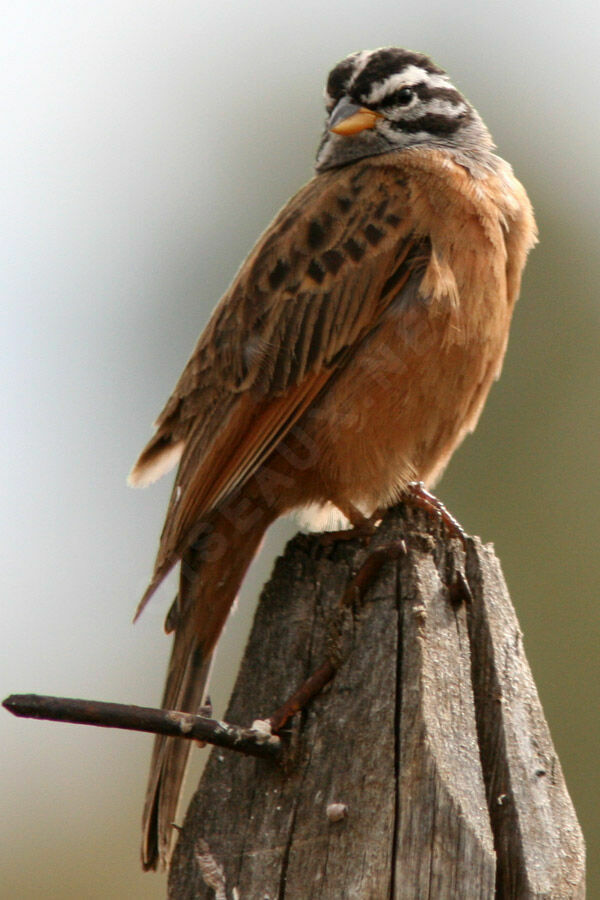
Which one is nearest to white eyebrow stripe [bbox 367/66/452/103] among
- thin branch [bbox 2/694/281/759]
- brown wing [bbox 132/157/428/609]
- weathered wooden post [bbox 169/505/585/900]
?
brown wing [bbox 132/157/428/609]

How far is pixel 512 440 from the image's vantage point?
11773mm

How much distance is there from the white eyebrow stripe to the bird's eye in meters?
0.03

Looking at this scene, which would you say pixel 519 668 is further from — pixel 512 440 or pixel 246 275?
pixel 512 440

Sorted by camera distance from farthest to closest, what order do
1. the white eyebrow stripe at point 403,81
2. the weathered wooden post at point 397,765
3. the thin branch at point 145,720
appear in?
1. the white eyebrow stripe at point 403,81
2. the weathered wooden post at point 397,765
3. the thin branch at point 145,720

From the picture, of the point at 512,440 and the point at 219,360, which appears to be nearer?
the point at 219,360

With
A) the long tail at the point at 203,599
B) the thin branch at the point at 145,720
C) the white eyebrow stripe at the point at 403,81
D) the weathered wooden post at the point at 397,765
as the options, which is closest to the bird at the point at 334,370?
the long tail at the point at 203,599

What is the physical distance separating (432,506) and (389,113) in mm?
2409

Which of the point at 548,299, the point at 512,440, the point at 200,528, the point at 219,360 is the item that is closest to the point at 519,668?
the point at 200,528

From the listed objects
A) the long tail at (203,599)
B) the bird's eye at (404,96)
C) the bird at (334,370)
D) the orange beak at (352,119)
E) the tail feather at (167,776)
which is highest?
the bird's eye at (404,96)

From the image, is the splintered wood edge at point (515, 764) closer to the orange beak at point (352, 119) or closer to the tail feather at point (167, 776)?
the tail feather at point (167, 776)

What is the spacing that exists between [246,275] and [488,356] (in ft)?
3.55

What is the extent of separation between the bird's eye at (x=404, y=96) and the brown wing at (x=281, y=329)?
0.73m

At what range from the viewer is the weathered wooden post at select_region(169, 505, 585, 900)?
2725 millimetres

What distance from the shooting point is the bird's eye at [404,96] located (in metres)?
5.91
